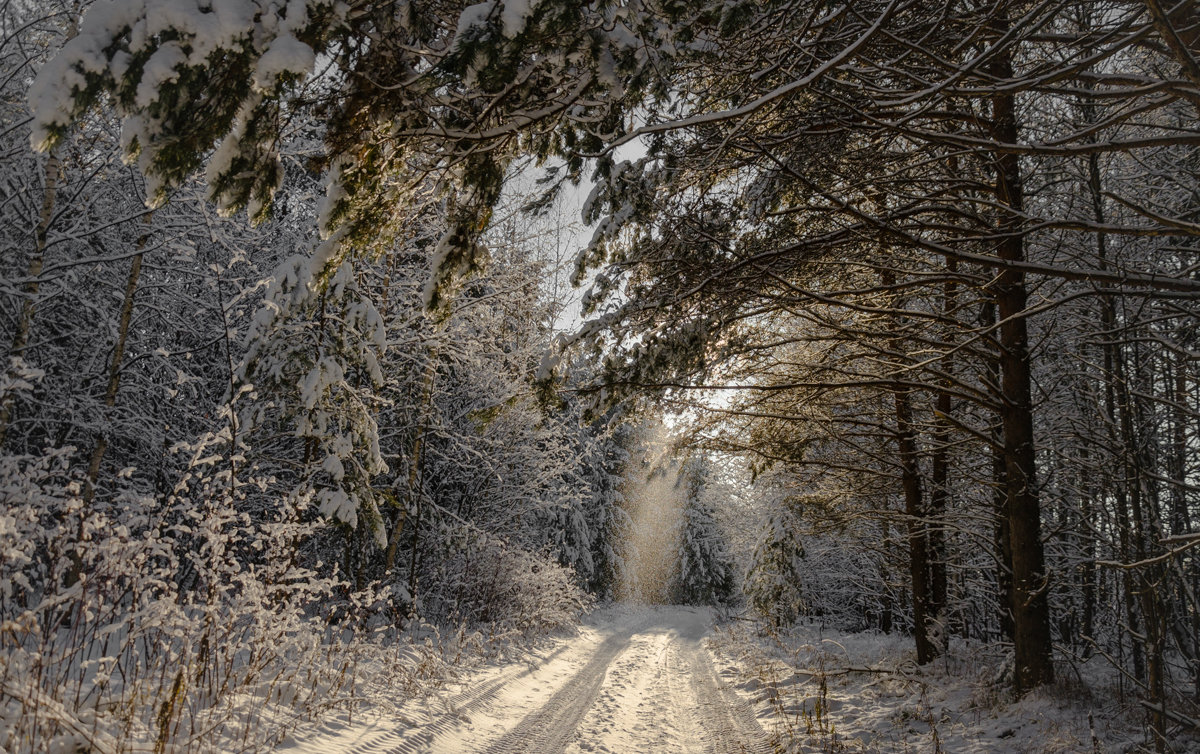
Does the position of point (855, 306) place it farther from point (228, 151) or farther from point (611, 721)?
point (611, 721)

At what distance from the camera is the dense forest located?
10.6ft

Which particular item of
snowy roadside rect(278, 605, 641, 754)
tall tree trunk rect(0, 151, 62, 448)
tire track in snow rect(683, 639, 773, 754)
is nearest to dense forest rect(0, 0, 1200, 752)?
tall tree trunk rect(0, 151, 62, 448)

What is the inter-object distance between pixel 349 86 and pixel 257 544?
3.52 m

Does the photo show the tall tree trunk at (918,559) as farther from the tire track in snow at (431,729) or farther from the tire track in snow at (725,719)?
the tire track in snow at (431,729)

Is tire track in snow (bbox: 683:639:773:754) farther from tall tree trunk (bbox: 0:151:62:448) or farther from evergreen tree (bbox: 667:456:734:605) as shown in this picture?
evergreen tree (bbox: 667:456:734:605)

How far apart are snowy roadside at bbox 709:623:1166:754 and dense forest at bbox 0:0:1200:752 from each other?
434mm

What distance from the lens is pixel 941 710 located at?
6625 millimetres

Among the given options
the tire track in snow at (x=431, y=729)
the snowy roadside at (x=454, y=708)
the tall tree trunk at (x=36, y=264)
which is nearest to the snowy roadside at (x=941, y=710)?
the snowy roadside at (x=454, y=708)

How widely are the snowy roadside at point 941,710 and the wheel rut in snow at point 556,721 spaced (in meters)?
2.31

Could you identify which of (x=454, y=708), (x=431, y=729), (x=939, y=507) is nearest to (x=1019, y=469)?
(x=939, y=507)

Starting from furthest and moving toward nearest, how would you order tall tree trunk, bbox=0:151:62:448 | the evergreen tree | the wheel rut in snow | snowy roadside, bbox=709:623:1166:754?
the evergreen tree → tall tree trunk, bbox=0:151:62:448 → the wheel rut in snow → snowy roadside, bbox=709:623:1166:754

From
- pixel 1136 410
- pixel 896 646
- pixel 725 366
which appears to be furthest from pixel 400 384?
pixel 896 646

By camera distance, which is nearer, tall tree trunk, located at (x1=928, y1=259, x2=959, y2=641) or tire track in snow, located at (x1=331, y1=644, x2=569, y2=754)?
tire track in snow, located at (x1=331, y1=644, x2=569, y2=754)

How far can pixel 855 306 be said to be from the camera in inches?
209
